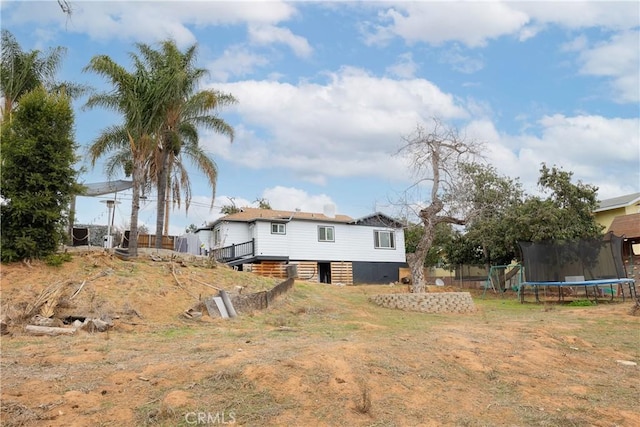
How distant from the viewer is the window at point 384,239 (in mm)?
31188

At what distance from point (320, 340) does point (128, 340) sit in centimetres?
301

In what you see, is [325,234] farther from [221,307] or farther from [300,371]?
[300,371]

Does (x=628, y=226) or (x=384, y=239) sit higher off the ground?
(x=384, y=239)

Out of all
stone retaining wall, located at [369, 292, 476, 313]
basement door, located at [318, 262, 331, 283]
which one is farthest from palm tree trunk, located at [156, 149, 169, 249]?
basement door, located at [318, 262, 331, 283]

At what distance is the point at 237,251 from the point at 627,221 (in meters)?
19.7

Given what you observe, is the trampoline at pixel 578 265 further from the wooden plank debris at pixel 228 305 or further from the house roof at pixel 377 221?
the house roof at pixel 377 221

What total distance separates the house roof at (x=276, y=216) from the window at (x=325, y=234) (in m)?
0.52

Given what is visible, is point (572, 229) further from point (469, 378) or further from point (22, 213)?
point (22, 213)

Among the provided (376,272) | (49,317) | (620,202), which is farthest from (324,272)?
(49,317)

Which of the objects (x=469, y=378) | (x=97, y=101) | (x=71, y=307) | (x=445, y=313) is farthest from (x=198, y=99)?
(x=469, y=378)

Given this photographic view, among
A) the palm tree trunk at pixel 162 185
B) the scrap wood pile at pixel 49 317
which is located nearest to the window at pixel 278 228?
the palm tree trunk at pixel 162 185

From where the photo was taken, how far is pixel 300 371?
5367 mm

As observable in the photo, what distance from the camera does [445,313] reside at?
13930 mm

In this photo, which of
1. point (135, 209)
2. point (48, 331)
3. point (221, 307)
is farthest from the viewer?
point (135, 209)
